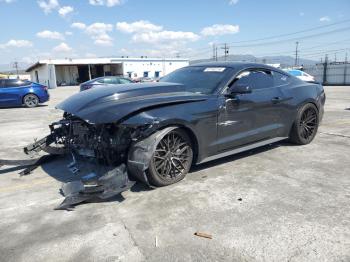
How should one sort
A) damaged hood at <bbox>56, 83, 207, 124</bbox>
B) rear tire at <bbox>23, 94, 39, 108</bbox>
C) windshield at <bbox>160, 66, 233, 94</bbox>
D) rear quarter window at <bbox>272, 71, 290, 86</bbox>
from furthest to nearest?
rear tire at <bbox>23, 94, 39, 108</bbox>, rear quarter window at <bbox>272, 71, 290, 86</bbox>, windshield at <bbox>160, 66, 233, 94</bbox>, damaged hood at <bbox>56, 83, 207, 124</bbox>

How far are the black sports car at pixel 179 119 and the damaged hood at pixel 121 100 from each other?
12 millimetres

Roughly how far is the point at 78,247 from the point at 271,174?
291cm

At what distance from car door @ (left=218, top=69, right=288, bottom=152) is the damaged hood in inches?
20.3

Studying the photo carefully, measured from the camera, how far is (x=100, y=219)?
11.9ft

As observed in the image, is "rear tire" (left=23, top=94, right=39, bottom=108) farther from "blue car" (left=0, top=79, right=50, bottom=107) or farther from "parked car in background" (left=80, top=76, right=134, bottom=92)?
"parked car in background" (left=80, top=76, right=134, bottom=92)

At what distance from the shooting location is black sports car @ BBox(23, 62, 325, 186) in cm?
420

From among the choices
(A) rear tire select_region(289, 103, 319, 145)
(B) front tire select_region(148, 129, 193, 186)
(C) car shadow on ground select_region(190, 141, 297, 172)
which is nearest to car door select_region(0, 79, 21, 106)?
(C) car shadow on ground select_region(190, 141, 297, 172)

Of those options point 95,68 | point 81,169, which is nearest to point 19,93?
point 81,169

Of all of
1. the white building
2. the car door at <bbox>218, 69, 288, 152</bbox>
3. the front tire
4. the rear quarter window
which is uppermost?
the white building

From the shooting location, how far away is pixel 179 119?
4.43 metres

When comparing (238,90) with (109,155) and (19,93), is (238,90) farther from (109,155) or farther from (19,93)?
(19,93)

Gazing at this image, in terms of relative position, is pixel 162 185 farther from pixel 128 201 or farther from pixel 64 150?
pixel 64 150

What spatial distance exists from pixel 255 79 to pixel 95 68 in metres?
52.6

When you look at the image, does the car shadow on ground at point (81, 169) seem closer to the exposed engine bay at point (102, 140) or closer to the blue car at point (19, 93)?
the exposed engine bay at point (102, 140)
